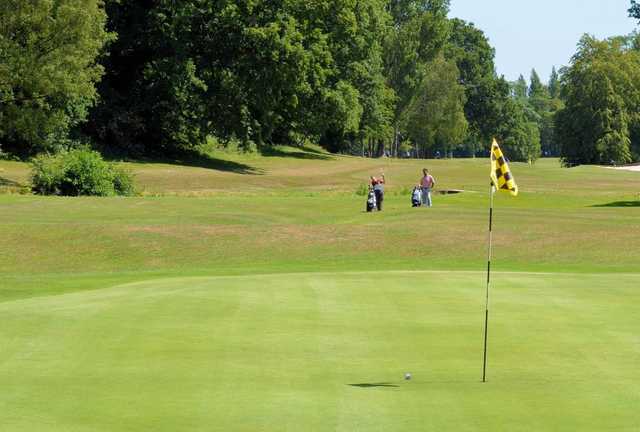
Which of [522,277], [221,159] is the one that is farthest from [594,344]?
[221,159]

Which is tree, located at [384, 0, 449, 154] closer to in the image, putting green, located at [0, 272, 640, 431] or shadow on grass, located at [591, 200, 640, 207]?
shadow on grass, located at [591, 200, 640, 207]

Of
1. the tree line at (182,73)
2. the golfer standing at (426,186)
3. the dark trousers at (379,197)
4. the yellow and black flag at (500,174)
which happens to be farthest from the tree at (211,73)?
the yellow and black flag at (500,174)

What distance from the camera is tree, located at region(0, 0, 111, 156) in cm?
5753

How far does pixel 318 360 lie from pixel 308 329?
2.28 meters

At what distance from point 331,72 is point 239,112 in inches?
403

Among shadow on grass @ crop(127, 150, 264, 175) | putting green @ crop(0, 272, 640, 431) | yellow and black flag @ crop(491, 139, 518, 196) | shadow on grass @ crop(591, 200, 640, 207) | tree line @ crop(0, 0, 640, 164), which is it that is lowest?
shadow on grass @ crop(591, 200, 640, 207)

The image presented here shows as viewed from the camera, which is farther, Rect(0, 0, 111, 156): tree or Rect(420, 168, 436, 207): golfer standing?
Rect(0, 0, 111, 156): tree

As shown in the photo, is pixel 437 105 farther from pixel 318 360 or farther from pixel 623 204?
pixel 318 360

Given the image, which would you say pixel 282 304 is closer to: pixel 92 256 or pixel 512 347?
pixel 512 347

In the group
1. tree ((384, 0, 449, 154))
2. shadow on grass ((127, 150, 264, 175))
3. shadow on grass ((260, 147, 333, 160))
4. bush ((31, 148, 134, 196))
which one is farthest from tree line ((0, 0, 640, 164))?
tree ((384, 0, 449, 154))

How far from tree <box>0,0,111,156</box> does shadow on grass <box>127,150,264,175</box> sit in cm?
1595

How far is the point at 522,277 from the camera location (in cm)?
2408

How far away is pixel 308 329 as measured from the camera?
15305mm

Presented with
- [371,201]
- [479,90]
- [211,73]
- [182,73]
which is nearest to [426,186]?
[371,201]
